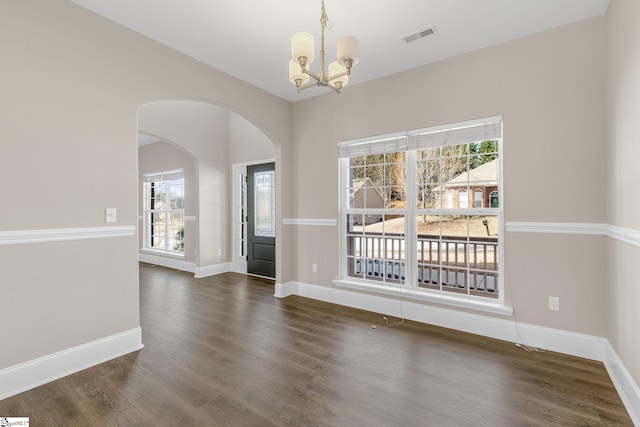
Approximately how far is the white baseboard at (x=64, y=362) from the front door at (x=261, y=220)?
2.91 metres

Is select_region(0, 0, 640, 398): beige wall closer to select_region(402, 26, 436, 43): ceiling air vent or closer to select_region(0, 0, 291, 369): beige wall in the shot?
select_region(0, 0, 291, 369): beige wall

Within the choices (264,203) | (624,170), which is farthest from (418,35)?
(264,203)

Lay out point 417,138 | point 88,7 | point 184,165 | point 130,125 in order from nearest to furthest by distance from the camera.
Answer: point 88,7, point 130,125, point 417,138, point 184,165

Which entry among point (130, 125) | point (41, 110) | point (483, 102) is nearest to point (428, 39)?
point (483, 102)

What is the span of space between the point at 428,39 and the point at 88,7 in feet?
9.79

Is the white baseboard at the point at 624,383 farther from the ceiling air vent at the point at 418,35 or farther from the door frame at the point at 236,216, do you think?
the door frame at the point at 236,216

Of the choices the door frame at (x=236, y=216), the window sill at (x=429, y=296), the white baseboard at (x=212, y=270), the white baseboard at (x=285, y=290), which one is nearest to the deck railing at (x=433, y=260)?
the window sill at (x=429, y=296)

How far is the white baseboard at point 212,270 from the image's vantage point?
5.61 meters

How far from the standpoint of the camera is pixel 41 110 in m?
2.23

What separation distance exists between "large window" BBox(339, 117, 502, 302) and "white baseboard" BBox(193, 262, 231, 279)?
3.00 metres

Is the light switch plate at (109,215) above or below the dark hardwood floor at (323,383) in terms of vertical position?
above

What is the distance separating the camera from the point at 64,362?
2.31m

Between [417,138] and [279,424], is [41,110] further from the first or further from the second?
[417,138]

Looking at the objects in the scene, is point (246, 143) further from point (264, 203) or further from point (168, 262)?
point (168, 262)
